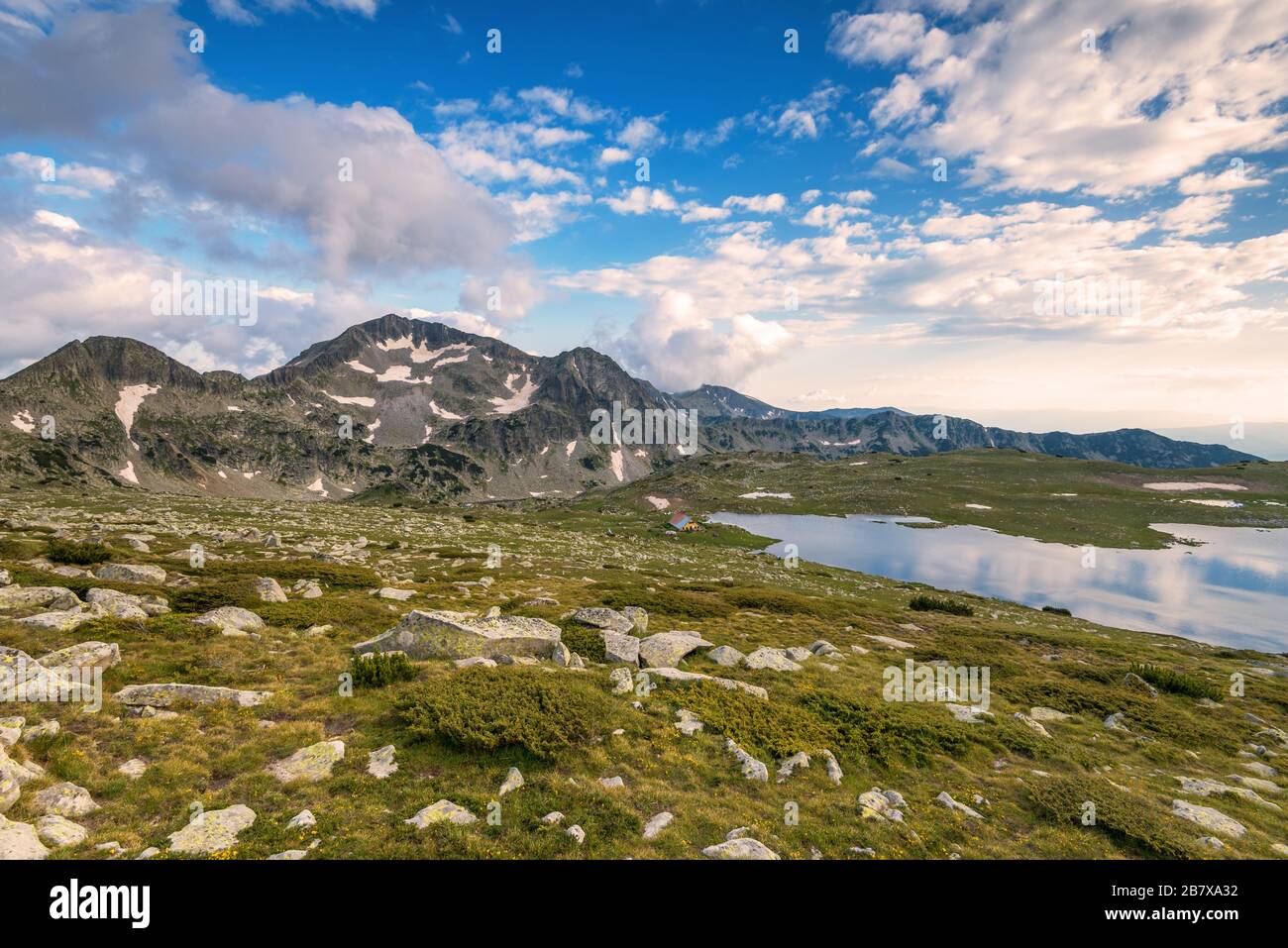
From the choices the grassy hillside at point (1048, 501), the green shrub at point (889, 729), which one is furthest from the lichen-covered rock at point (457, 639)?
the grassy hillside at point (1048, 501)

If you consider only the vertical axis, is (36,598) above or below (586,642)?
above

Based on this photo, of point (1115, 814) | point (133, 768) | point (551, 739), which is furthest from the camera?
point (551, 739)

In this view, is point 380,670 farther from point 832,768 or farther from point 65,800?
point 832,768

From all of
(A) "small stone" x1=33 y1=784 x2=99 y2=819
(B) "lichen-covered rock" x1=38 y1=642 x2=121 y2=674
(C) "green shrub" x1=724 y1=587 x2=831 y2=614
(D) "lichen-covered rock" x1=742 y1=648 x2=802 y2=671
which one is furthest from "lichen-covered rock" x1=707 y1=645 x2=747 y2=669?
(B) "lichen-covered rock" x1=38 y1=642 x2=121 y2=674

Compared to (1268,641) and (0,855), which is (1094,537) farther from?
(0,855)

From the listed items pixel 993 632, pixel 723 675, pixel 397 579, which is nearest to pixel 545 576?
pixel 397 579

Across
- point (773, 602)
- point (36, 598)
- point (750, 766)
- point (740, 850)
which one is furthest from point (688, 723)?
point (773, 602)

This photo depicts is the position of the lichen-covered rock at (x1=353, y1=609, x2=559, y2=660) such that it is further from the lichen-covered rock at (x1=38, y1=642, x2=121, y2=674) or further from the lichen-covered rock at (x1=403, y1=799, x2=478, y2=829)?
the lichen-covered rock at (x1=403, y1=799, x2=478, y2=829)
